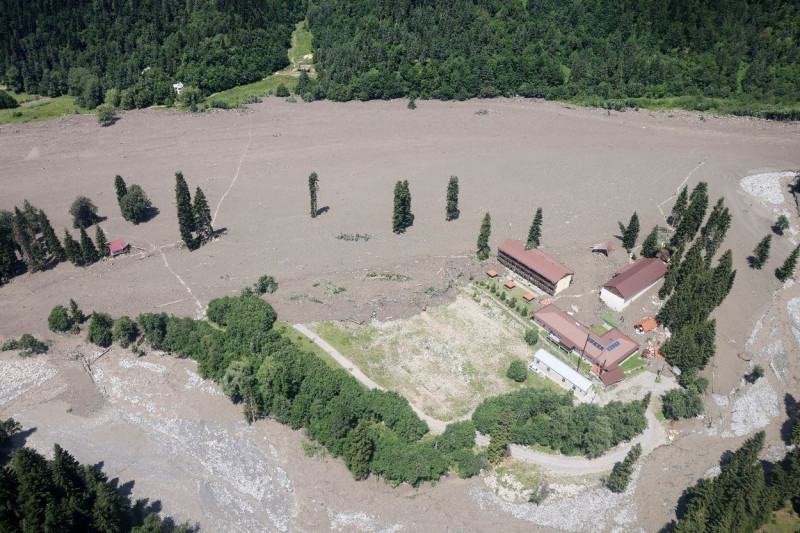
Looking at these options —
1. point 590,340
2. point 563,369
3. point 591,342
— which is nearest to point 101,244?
point 563,369

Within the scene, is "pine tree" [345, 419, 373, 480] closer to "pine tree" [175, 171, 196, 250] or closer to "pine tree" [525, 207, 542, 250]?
"pine tree" [525, 207, 542, 250]

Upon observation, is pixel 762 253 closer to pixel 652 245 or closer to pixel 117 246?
pixel 652 245

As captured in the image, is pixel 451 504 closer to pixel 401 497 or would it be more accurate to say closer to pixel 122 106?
pixel 401 497

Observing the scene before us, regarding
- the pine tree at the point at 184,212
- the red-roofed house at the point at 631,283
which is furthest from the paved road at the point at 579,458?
the pine tree at the point at 184,212

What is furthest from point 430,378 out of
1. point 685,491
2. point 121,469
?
point 121,469

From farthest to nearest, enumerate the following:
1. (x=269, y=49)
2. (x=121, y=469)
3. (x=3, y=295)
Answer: (x=269, y=49), (x=3, y=295), (x=121, y=469)
